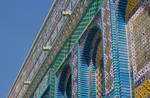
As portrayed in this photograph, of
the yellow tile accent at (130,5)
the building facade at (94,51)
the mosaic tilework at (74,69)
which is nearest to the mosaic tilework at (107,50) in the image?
the building facade at (94,51)

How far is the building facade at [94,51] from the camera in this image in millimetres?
6535

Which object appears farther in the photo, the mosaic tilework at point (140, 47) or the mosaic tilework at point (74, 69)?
the mosaic tilework at point (74, 69)

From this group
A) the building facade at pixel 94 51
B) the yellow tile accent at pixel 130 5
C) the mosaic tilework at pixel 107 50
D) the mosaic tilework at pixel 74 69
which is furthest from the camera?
the mosaic tilework at pixel 74 69

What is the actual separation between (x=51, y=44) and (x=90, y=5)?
9.73 ft

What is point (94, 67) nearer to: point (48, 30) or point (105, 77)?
point (105, 77)

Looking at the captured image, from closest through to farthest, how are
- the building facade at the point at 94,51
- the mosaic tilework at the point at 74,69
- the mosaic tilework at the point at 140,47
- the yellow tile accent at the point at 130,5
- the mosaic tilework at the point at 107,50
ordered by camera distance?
1. the mosaic tilework at the point at 140,47
2. the building facade at the point at 94,51
3. the yellow tile accent at the point at 130,5
4. the mosaic tilework at the point at 107,50
5. the mosaic tilework at the point at 74,69

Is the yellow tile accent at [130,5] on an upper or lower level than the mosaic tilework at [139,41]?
upper


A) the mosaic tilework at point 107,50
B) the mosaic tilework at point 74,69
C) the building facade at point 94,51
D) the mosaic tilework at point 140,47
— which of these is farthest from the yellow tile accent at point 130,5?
the mosaic tilework at point 74,69

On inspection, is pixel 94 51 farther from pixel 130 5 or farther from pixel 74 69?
pixel 130 5

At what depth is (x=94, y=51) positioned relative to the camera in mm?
8336

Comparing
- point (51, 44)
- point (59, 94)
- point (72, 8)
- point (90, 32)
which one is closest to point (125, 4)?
point (90, 32)

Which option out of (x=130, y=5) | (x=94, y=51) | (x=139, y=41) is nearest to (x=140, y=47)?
(x=139, y=41)

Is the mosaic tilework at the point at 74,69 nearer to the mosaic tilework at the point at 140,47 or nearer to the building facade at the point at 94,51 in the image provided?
the building facade at the point at 94,51

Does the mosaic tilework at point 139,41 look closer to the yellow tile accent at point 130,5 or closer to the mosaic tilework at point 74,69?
the yellow tile accent at point 130,5
